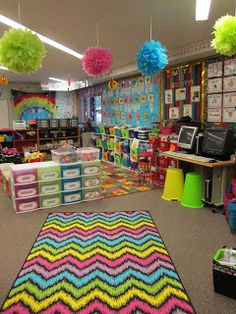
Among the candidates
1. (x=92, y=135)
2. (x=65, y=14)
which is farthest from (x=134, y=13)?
(x=92, y=135)

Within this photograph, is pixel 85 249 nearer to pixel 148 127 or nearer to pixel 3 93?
pixel 148 127

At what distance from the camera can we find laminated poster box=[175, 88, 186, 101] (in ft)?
17.3

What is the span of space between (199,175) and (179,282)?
81.2 inches

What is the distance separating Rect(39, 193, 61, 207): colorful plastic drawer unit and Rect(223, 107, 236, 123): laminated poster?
295 centimetres

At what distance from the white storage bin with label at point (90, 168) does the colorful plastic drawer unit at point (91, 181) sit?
68 mm

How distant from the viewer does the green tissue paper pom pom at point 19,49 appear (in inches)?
93.4

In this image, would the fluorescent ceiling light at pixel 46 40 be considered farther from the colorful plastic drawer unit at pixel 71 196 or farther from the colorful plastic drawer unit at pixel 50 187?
the colorful plastic drawer unit at pixel 71 196

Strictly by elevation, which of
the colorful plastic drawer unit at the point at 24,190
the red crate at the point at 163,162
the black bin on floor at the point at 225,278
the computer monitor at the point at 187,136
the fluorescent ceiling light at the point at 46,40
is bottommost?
the black bin on floor at the point at 225,278

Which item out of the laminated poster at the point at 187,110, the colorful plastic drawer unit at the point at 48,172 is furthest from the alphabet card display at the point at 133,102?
the colorful plastic drawer unit at the point at 48,172

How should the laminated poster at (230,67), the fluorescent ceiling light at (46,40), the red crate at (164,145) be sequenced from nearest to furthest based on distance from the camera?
the fluorescent ceiling light at (46,40) → the laminated poster at (230,67) → the red crate at (164,145)

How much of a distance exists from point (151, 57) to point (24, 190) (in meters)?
2.56

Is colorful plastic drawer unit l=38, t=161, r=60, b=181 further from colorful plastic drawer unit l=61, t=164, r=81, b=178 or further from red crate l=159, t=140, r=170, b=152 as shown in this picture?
red crate l=159, t=140, r=170, b=152

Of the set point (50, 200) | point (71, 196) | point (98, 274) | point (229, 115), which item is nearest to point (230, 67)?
point (229, 115)

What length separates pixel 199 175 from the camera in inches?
162
